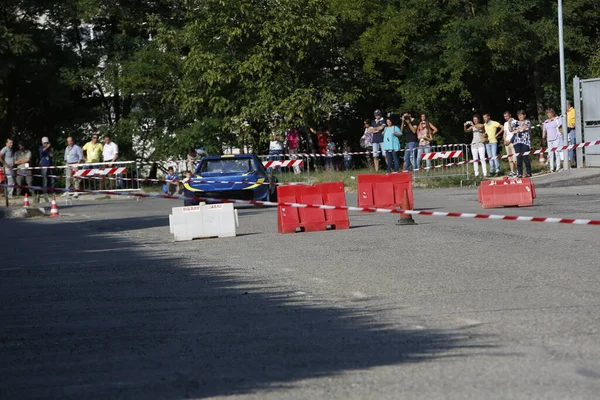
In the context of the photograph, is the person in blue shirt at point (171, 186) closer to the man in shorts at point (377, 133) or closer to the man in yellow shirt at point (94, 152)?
the man in yellow shirt at point (94, 152)

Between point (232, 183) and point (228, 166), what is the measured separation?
4.08ft

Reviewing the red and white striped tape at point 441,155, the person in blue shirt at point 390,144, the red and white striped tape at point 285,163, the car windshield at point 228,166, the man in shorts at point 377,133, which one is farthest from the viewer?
the red and white striped tape at point 285,163

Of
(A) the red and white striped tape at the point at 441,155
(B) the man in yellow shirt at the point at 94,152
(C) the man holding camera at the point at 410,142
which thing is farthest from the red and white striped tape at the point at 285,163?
(B) the man in yellow shirt at the point at 94,152

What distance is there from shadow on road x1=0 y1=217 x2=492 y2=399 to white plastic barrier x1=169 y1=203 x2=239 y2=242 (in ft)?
14.3

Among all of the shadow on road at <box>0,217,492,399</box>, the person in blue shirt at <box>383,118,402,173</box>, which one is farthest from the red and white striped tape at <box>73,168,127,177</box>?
the shadow on road at <box>0,217,492,399</box>

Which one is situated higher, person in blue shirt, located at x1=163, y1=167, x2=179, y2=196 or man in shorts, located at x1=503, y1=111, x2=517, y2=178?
man in shorts, located at x1=503, y1=111, x2=517, y2=178

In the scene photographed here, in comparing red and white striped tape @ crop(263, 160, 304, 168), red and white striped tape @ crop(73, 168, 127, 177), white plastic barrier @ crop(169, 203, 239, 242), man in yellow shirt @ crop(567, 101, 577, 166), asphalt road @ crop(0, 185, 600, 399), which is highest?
man in yellow shirt @ crop(567, 101, 577, 166)

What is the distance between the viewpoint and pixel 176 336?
9195mm

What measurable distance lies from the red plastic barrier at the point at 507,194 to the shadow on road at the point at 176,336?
30.7 ft

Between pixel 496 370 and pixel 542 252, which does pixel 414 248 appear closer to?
pixel 542 252

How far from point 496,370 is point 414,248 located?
8.15 meters

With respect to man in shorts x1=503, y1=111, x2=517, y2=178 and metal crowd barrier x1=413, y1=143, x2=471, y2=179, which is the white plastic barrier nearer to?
man in shorts x1=503, y1=111, x2=517, y2=178

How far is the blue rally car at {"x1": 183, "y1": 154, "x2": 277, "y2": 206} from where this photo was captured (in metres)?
27.7

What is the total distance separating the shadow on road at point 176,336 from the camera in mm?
7445
